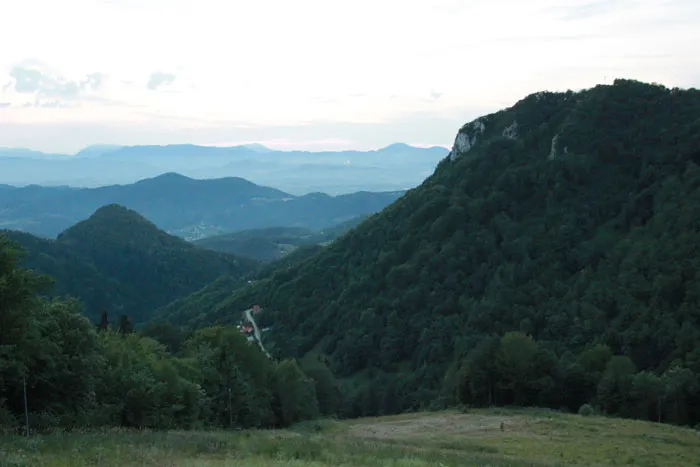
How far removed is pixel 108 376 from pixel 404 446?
1580cm

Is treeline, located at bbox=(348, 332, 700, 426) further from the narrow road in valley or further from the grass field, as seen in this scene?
the narrow road in valley

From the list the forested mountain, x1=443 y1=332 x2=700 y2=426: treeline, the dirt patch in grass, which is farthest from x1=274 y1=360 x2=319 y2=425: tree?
the forested mountain

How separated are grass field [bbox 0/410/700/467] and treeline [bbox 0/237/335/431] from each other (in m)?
4.54

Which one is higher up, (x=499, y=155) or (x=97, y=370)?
(x=499, y=155)

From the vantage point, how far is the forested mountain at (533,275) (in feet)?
188

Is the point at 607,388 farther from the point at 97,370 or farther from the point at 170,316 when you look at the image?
the point at 170,316

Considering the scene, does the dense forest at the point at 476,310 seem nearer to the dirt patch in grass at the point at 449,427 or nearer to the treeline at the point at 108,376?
the treeline at the point at 108,376

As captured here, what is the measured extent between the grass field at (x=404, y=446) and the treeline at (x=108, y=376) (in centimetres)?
454

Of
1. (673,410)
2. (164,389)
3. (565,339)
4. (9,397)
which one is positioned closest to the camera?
(9,397)

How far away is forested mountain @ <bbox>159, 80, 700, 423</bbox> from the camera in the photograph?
5719 cm

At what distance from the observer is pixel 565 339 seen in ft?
264

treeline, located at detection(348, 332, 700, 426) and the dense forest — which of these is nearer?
the dense forest

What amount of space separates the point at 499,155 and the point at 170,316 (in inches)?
3593

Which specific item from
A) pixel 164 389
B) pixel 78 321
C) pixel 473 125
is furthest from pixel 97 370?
pixel 473 125
